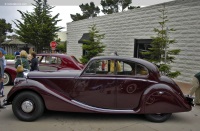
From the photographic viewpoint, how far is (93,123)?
479cm

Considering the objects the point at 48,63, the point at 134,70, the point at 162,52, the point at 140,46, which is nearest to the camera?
the point at 134,70

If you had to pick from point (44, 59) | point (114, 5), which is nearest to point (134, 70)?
point (44, 59)

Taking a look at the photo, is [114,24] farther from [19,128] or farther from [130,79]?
[19,128]

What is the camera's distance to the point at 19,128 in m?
4.38

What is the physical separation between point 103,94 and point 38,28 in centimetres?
2518

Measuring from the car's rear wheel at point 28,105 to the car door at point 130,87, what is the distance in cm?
186

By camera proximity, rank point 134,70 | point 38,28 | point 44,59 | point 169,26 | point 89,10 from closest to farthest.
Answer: point 134,70 < point 44,59 < point 169,26 < point 38,28 < point 89,10

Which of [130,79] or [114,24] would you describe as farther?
[114,24]

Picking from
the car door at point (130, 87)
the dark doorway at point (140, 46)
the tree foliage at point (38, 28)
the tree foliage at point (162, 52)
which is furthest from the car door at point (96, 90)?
the tree foliage at point (38, 28)

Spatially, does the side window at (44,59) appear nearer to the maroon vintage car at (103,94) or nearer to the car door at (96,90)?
the maroon vintage car at (103,94)

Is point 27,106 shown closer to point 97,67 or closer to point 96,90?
point 96,90

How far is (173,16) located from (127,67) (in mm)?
7844

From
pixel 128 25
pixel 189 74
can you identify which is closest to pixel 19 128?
pixel 189 74

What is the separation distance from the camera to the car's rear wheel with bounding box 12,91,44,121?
189 inches
